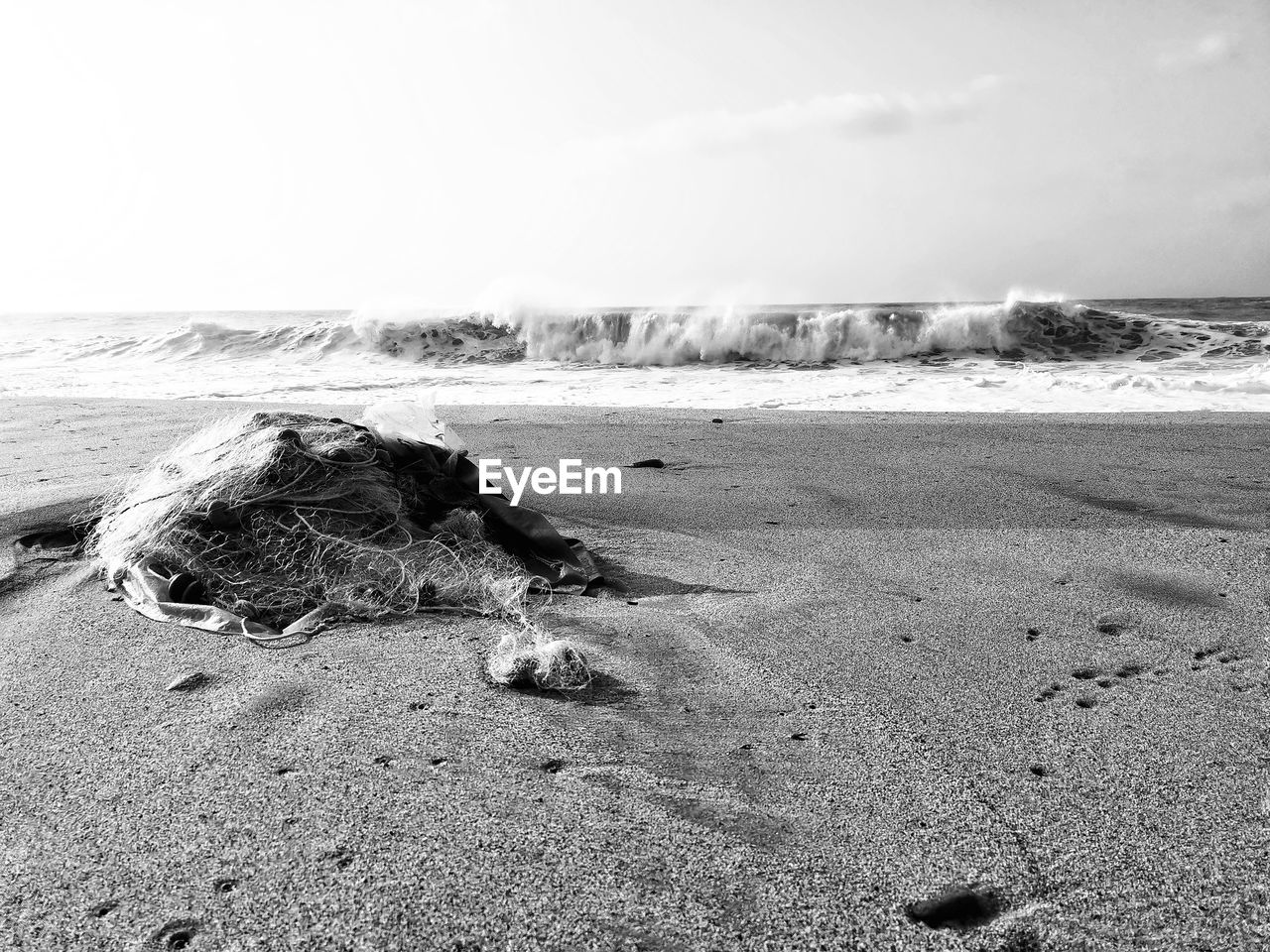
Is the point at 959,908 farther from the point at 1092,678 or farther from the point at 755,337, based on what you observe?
the point at 755,337

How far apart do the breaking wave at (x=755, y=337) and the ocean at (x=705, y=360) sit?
42 mm

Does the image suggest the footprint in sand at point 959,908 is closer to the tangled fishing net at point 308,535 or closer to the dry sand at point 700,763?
the dry sand at point 700,763

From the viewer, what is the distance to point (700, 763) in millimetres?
1993

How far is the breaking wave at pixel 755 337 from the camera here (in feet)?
50.3

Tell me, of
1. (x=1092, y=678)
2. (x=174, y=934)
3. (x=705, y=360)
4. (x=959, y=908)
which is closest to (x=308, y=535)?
(x=174, y=934)

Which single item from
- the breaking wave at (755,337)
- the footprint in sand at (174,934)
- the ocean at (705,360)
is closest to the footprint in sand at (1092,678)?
the footprint in sand at (174,934)

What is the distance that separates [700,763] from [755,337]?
15.2 m

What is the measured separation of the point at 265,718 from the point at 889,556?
8.64 ft

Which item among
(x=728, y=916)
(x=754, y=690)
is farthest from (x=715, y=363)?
(x=728, y=916)

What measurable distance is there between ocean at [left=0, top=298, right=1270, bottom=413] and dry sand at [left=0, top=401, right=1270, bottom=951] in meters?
6.20

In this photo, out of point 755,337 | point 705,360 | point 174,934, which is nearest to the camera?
point 174,934

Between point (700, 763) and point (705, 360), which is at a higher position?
point (705, 360)

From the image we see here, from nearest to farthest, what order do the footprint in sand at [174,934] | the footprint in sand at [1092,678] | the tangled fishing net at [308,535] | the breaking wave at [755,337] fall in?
1. the footprint in sand at [174,934]
2. the footprint in sand at [1092,678]
3. the tangled fishing net at [308,535]
4. the breaking wave at [755,337]

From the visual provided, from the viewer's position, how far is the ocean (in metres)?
10.3
